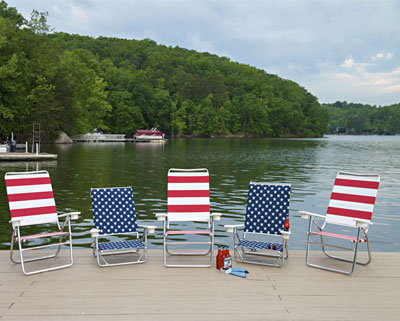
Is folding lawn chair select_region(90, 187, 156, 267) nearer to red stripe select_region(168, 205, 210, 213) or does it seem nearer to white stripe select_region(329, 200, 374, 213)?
red stripe select_region(168, 205, 210, 213)

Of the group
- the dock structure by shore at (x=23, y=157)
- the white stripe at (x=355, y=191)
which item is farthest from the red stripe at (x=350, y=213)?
the dock structure by shore at (x=23, y=157)

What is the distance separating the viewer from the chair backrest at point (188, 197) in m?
5.98

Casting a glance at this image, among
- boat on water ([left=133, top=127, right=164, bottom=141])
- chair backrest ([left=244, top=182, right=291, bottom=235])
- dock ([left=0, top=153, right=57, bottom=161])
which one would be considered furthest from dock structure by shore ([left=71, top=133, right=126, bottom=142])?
chair backrest ([left=244, top=182, right=291, bottom=235])

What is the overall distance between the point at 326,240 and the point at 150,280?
5820 mm

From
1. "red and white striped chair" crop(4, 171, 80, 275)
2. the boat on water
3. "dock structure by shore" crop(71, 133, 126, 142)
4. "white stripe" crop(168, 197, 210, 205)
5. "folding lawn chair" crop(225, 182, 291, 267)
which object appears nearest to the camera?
"red and white striped chair" crop(4, 171, 80, 275)

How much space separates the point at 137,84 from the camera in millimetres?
91812

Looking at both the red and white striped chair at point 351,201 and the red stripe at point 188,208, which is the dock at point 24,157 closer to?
the red stripe at point 188,208

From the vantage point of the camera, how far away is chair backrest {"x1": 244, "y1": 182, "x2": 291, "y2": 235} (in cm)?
582

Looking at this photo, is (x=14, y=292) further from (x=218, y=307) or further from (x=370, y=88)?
(x=370, y=88)

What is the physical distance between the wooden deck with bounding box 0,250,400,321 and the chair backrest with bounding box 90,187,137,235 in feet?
1.80

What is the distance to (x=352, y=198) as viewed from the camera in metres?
5.86

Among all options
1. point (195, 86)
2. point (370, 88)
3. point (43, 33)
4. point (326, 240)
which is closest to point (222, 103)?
point (195, 86)

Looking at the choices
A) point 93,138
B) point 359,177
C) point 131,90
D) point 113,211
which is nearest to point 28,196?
point 113,211

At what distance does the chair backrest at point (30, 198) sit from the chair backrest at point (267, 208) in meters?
2.71
